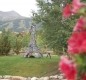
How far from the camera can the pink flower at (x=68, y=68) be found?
1544 mm

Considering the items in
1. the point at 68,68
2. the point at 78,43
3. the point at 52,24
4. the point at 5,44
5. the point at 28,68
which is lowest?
the point at 28,68

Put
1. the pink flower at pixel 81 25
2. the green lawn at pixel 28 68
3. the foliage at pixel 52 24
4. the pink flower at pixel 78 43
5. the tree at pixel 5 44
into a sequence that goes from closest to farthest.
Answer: the pink flower at pixel 78 43
the pink flower at pixel 81 25
the green lawn at pixel 28 68
the foliage at pixel 52 24
the tree at pixel 5 44

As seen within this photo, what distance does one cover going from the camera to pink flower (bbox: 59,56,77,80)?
1544 millimetres

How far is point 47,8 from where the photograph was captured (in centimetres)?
1725

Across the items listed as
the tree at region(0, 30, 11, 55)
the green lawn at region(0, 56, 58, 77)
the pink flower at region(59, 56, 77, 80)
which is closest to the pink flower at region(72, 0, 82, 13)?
the pink flower at region(59, 56, 77, 80)

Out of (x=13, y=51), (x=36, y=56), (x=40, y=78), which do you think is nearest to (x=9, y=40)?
(x=13, y=51)

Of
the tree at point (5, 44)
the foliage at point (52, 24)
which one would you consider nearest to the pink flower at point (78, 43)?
the foliage at point (52, 24)

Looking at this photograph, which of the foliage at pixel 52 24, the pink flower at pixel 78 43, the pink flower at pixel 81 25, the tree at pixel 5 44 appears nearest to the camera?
the pink flower at pixel 78 43

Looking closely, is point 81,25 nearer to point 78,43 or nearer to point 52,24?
point 78,43

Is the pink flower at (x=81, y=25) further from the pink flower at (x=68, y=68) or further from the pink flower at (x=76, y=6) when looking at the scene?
the pink flower at (x=68, y=68)

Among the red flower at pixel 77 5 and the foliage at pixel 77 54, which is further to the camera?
the red flower at pixel 77 5

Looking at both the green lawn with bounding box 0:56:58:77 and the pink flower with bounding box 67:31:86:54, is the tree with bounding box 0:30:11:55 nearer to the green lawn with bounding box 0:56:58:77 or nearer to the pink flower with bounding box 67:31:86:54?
the green lawn with bounding box 0:56:58:77

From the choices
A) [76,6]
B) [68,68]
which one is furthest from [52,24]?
[68,68]

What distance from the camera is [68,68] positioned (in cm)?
158
